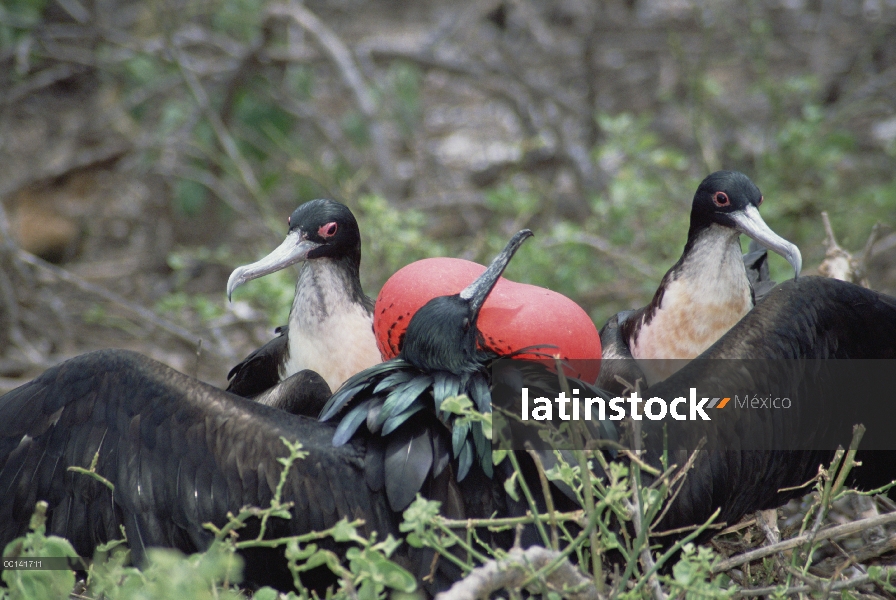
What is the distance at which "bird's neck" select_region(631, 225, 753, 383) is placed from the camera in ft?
9.78

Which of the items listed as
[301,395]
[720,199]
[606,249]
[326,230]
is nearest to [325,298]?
[326,230]

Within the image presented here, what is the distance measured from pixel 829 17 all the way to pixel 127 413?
5379mm

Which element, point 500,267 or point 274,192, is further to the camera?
point 274,192

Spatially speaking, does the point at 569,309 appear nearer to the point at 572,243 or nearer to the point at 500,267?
the point at 500,267

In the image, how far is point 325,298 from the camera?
9.89 feet

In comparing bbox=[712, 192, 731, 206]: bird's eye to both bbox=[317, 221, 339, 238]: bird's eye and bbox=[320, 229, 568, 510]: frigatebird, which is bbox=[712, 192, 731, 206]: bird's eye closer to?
bbox=[320, 229, 568, 510]: frigatebird

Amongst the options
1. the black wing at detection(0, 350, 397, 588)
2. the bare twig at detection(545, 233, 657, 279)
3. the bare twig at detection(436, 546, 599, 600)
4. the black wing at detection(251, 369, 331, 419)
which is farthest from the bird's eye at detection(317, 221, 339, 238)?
the bare twig at detection(436, 546, 599, 600)

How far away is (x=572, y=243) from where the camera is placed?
4.26 meters

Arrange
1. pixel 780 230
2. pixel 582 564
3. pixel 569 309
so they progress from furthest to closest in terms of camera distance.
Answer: pixel 780 230, pixel 569 309, pixel 582 564

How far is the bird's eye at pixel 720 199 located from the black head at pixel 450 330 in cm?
85

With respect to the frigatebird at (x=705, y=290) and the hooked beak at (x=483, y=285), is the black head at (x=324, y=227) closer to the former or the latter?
the hooked beak at (x=483, y=285)

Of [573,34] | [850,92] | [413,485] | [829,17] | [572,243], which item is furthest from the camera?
[573,34]

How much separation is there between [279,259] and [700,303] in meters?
1.22

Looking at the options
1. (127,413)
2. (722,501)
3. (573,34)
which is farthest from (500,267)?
(573,34)
